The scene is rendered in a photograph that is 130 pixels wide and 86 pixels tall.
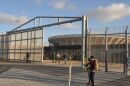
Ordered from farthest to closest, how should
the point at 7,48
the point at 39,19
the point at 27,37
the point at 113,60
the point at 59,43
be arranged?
the point at 59,43 → the point at 7,48 → the point at 27,37 → the point at 39,19 → the point at 113,60

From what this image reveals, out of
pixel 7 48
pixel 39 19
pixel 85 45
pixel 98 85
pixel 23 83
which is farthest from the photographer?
pixel 7 48

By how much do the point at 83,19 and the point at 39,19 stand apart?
10700mm

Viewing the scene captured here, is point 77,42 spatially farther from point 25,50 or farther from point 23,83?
point 23,83

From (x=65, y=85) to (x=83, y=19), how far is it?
446 inches

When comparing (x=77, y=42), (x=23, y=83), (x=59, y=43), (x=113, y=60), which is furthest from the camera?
(x=59, y=43)

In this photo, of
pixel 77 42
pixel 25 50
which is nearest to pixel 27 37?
pixel 25 50

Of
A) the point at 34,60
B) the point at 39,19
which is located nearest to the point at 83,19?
the point at 39,19

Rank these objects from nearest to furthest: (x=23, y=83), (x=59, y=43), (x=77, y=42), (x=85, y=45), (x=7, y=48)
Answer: (x=23, y=83), (x=85, y=45), (x=7, y=48), (x=77, y=42), (x=59, y=43)

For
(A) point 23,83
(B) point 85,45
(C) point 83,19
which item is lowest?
(A) point 23,83

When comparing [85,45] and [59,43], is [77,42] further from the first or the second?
[85,45]

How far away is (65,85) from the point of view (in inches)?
709

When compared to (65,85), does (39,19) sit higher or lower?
higher

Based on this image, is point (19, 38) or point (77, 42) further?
point (77, 42)

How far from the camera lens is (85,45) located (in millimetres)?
28109
